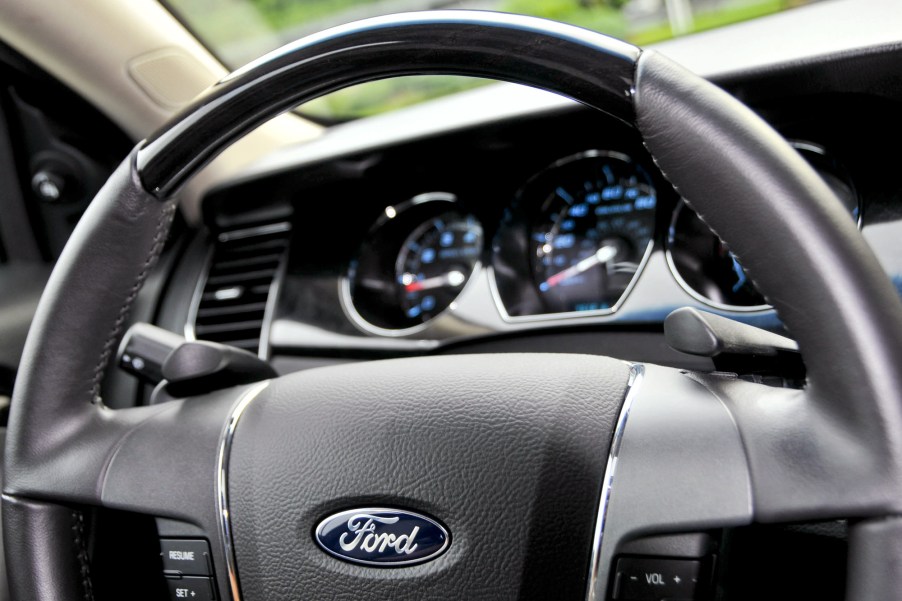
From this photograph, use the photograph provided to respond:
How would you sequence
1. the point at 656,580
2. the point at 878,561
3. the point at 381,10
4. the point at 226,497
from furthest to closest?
the point at 381,10 < the point at 226,497 < the point at 656,580 < the point at 878,561

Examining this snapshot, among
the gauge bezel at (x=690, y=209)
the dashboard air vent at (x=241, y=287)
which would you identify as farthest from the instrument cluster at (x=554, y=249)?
the dashboard air vent at (x=241, y=287)

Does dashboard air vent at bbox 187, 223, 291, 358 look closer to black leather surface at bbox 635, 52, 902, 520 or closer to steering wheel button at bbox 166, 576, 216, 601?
steering wheel button at bbox 166, 576, 216, 601

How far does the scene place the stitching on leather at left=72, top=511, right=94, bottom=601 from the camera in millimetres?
901

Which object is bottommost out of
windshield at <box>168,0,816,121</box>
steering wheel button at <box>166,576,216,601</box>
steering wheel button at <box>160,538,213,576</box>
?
steering wheel button at <box>166,576,216,601</box>

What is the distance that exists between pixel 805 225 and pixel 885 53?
2.44ft

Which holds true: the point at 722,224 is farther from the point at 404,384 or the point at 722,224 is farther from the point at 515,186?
the point at 515,186

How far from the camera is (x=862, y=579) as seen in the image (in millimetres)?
626

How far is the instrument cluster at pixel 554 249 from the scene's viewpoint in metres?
1.50

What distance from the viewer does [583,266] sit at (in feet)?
5.38

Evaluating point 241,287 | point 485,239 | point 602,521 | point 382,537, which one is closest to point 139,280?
point 382,537

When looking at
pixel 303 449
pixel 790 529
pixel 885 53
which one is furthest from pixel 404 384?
pixel 885 53

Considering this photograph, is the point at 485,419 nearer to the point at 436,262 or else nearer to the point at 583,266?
the point at 583,266

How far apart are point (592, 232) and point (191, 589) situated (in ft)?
3.30

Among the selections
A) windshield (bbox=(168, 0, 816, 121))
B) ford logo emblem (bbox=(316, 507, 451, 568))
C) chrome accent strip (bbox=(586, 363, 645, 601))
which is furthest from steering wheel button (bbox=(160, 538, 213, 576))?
windshield (bbox=(168, 0, 816, 121))
